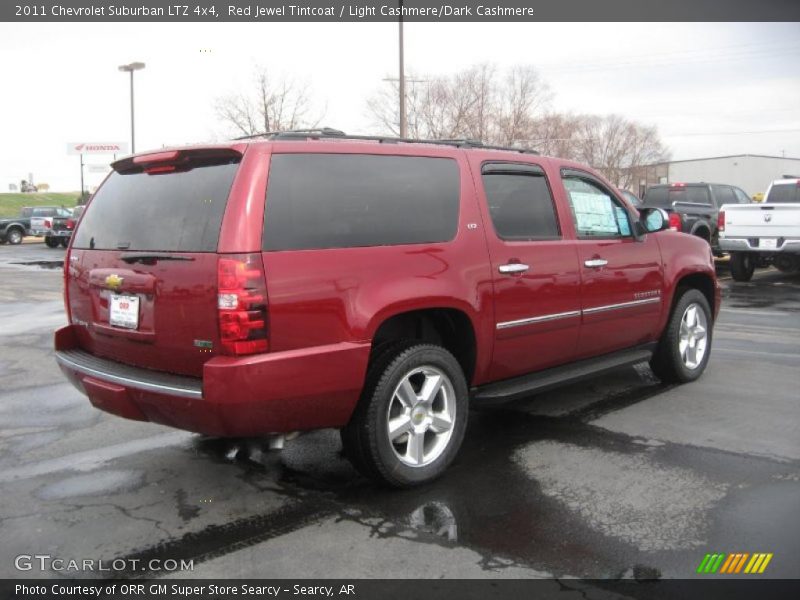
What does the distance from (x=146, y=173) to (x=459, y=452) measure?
2460 millimetres

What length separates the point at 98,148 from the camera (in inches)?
2489

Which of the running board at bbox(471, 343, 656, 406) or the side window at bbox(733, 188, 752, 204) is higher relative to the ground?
the side window at bbox(733, 188, 752, 204)

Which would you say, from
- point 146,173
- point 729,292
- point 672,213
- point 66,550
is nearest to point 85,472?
point 66,550

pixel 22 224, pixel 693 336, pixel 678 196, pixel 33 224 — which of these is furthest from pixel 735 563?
pixel 22 224

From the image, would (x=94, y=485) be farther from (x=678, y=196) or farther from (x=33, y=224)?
(x=33, y=224)

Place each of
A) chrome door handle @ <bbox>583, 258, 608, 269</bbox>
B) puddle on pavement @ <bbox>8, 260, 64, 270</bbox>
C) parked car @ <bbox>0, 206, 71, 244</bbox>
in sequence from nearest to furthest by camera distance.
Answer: chrome door handle @ <bbox>583, 258, 608, 269</bbox>, puddle on pavement @ <bbox>8, 260, 64, 270</bbox>, parked car @ <bbox>0, 206, 71, 244</bbox>

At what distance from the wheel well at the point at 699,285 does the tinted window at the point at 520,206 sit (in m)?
1.88

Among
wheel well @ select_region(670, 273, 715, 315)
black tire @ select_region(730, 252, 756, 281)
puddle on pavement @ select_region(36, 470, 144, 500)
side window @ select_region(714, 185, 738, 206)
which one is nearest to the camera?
puddle on pavement @ select_region(36, 470, 144, 500)

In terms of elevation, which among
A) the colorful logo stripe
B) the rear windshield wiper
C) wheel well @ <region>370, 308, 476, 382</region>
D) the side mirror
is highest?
the side mirror

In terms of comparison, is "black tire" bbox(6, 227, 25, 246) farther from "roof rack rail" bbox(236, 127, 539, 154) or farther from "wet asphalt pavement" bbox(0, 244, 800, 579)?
"roof rack rail" bbox(236, 127, 539, 154)

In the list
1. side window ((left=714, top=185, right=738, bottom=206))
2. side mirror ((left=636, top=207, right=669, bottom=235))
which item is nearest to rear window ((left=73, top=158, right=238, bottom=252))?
side mirror ((left=636, top=207, right=669, bottom=235))

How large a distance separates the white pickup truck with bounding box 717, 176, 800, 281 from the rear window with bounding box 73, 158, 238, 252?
40.3ft

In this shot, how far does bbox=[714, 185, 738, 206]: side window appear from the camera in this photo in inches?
694

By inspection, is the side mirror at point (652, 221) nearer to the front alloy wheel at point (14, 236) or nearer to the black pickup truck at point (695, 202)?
the black pickup truck at point (695, 202)
